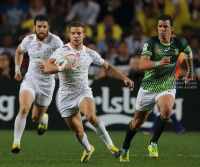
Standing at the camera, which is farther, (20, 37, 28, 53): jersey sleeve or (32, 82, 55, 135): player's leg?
(32, 82, 55, 135): player's leg

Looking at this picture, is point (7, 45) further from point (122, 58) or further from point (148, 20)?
point (148, 20)

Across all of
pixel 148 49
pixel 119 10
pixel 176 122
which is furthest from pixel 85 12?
pixel 148 49

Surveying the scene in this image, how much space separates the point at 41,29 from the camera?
9.14 meters

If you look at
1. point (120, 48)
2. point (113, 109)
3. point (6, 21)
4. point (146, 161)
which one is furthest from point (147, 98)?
point (6, 21)

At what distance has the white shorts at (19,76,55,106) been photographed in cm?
924

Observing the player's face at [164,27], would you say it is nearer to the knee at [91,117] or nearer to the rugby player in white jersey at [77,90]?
the rugby player in white jersey at [77,90]

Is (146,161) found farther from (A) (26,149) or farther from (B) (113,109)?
(B) (113,109)

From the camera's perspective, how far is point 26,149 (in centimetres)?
946

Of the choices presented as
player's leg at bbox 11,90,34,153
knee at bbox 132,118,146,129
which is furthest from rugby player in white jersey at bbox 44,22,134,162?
player's leg at bbox 11,90,34,153

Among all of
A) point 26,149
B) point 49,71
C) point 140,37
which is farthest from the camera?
point 140,37

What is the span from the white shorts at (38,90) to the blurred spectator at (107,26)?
627 cm

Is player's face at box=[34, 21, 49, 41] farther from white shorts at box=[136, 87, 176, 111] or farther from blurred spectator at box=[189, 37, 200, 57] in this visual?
blurred spectator at box=[189, 37, 200, 57]

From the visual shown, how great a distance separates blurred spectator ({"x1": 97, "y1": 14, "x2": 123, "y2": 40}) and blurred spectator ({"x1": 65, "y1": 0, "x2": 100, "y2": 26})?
1.42ft

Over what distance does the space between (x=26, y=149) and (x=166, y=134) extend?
4653 millimetres
